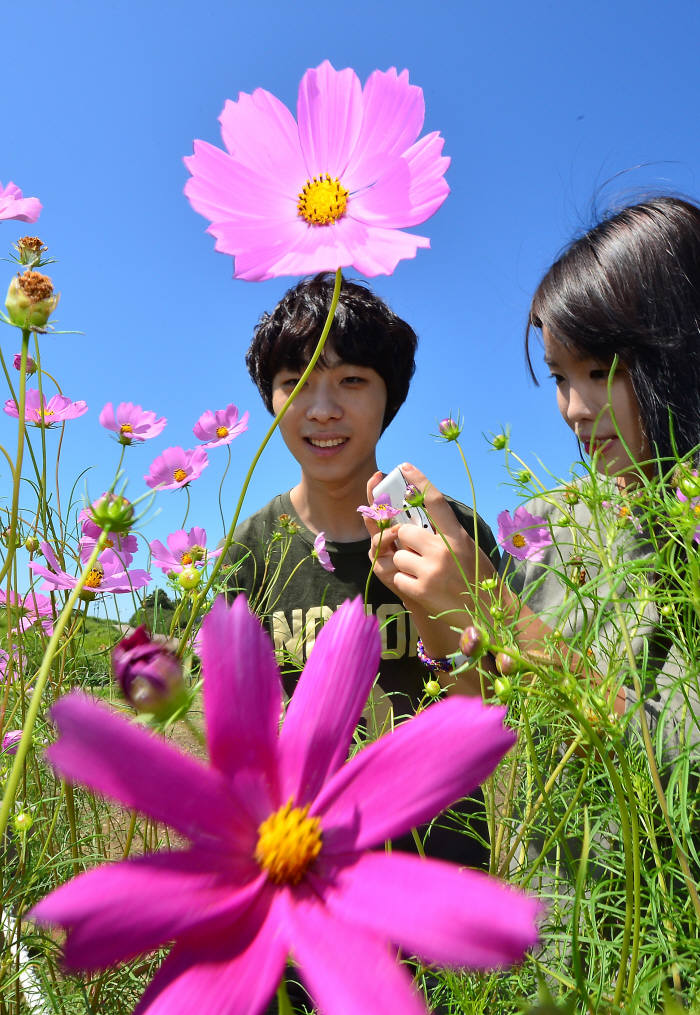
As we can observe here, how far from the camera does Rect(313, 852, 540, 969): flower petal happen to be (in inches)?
3.4

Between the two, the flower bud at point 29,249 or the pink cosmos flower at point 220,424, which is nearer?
the flower bud at point 29,249

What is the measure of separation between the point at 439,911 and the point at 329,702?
39 mm

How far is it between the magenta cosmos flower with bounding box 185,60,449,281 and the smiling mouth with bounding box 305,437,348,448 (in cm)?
90

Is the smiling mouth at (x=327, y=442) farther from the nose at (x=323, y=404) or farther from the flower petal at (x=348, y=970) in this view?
the flower petal at (x=348, y=970)

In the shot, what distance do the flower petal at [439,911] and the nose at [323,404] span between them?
997 millimetres

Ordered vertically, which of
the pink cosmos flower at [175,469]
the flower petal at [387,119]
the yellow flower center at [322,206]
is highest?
the pink cosmos flower at [175,469]

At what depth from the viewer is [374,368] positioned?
1.17 meters

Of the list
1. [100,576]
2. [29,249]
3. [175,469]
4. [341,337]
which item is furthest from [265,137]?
[341,337]

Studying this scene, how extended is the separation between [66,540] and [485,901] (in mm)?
560

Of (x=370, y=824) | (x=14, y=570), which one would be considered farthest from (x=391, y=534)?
(x=370, y=824)

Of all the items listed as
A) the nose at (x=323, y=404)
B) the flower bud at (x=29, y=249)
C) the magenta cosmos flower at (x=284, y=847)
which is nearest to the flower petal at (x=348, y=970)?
the magenta cosmos flower at (x=284, y=847)

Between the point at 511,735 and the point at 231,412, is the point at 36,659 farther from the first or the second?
the point at 511,735

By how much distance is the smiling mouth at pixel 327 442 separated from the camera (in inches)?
43.7

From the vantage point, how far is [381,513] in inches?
30.3
